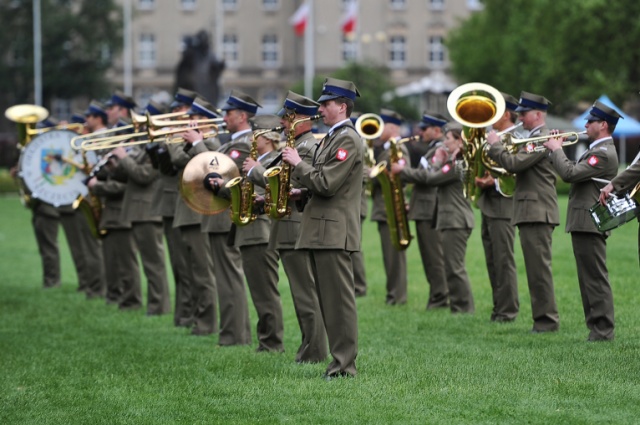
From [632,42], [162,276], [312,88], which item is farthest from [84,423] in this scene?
[312,88]

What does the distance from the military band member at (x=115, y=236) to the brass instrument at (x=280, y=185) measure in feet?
19.0

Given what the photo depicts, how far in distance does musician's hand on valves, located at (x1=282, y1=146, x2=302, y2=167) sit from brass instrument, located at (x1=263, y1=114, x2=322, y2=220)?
0.43 m

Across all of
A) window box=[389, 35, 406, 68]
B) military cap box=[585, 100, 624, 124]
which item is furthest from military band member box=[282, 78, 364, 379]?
window box=[389, 35, 406, 68]

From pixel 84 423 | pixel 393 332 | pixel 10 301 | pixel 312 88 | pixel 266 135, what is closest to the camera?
pixel 84 423

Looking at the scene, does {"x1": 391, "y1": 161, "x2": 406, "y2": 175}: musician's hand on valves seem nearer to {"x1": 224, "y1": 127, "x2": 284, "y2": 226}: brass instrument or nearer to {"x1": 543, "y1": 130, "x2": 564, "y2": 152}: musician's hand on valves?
{"x1": 543, "y1": 130, "x2": 564, "y2": 152}: musician's hand on valves

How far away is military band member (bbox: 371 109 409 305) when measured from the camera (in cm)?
1764

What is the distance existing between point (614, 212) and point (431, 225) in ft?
18.6

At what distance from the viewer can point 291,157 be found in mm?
10945

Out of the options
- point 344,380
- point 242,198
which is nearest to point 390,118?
point 242,198

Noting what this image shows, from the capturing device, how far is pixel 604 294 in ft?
43.0

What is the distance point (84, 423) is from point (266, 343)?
3549 millimetres

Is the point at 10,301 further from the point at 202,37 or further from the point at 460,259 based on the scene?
the point at 202,37

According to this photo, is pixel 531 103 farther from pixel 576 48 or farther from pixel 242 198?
→ pixel 576 48

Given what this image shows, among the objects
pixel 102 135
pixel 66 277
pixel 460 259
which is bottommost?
pixel 66 277
